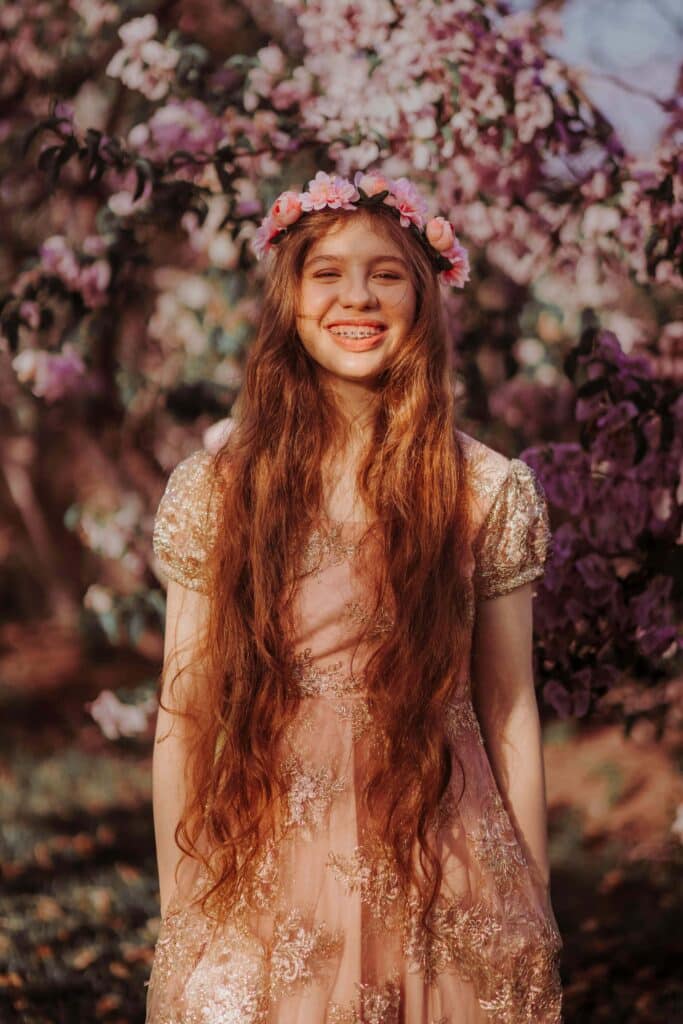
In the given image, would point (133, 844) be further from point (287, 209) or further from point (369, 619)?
point (287, 209)

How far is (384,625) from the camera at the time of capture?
145 centimetres

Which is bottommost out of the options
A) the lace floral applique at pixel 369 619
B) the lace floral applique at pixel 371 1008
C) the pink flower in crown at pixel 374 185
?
the lace floral applique at pixel 371 1008

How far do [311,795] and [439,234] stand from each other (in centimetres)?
70

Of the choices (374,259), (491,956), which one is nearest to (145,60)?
(374,259)

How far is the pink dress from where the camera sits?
1365 millimetres

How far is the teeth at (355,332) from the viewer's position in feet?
4.83

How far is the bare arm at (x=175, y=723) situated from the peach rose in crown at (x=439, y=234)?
0.53 metres

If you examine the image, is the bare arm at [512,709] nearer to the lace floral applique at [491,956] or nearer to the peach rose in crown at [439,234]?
the lace floral applique at [491,956]

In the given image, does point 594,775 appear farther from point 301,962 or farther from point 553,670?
point 301,962

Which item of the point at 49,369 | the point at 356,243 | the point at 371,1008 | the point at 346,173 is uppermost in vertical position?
the point at 346,173

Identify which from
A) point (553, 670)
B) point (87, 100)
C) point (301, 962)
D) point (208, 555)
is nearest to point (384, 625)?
point (208, 555)

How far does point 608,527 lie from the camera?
2.55 m

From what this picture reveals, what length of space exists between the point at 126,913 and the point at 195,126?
1699mm

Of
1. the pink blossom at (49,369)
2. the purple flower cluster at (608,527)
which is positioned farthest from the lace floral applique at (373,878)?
the pink blossom at (49,369)
